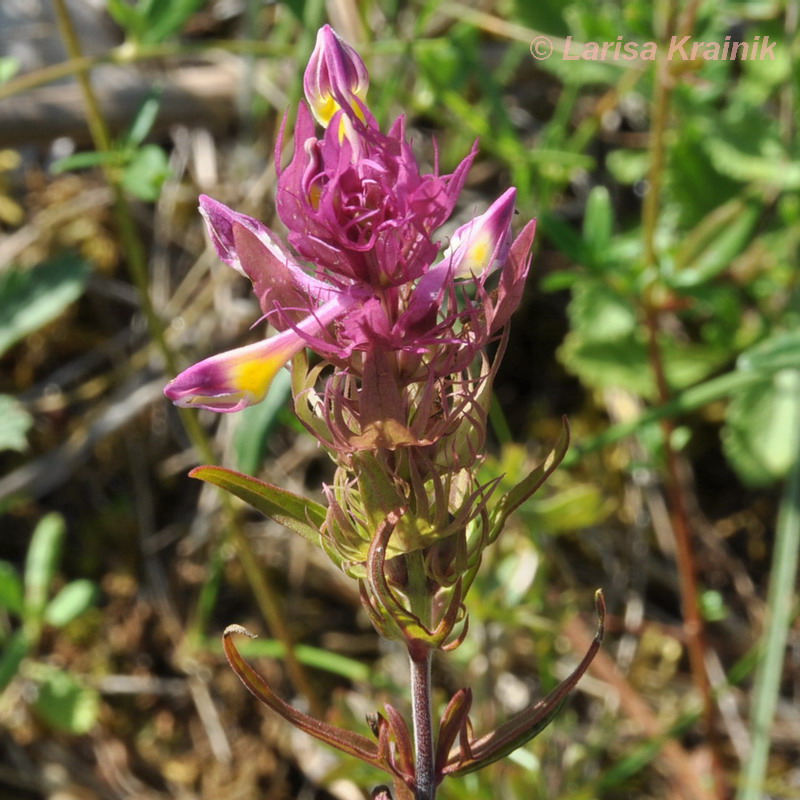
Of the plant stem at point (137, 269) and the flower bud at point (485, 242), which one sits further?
the plant stem at point (137, 269)

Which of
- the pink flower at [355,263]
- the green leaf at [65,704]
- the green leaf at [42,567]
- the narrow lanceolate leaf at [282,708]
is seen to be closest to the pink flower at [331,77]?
the pink flower at [355,263]

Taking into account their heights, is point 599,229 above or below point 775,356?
above

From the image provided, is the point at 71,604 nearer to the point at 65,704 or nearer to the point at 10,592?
the point at 10,592

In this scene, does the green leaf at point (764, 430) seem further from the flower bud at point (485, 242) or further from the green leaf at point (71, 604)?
the flower bud at point (485, 242)

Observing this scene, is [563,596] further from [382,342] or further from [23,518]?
[382,342]

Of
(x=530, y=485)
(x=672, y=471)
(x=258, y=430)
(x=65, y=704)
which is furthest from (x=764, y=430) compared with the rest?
(x=65, y=704)

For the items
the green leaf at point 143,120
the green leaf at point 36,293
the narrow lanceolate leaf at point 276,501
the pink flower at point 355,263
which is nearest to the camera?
the pink flower at point 355,263

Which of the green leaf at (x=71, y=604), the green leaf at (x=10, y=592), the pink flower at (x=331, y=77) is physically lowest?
the green leaf at (x=71, y=604)

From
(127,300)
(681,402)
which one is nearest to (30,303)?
(127,300)
